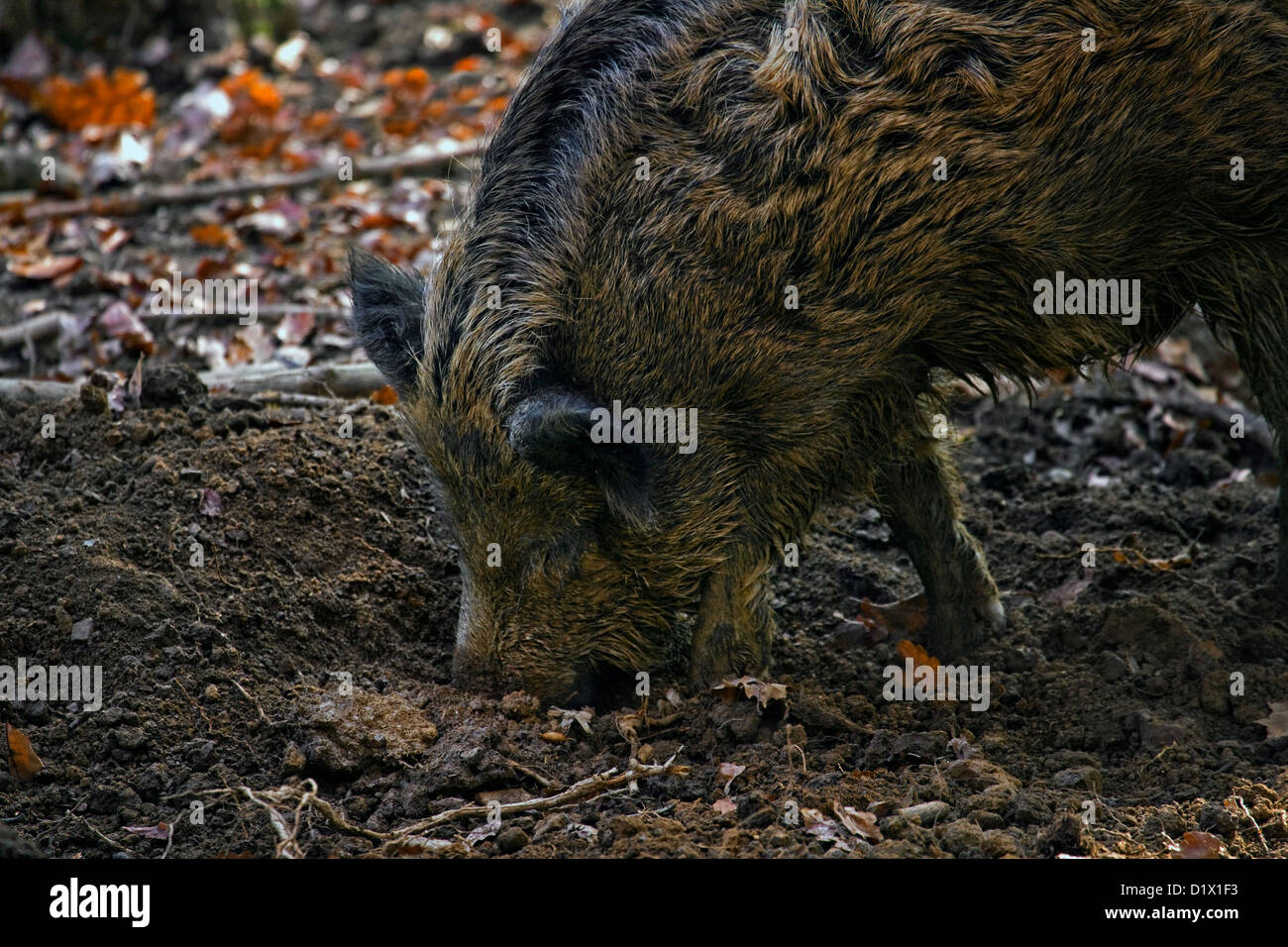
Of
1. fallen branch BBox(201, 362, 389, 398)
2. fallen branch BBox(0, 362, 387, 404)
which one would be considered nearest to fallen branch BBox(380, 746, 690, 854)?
fallen branch BBox(0, 362, 387, 404)

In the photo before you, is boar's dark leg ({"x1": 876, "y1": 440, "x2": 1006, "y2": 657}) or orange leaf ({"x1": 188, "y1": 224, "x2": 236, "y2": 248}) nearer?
boar's dark leg ({"x1": 876, "y1": 440, "x2": 1006, "y2": 657})

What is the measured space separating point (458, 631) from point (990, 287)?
2.11 meters

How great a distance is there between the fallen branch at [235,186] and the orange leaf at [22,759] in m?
4.81

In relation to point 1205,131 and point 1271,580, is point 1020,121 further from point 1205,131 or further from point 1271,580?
point 1271,580

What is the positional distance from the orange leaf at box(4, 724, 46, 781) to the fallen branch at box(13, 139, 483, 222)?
4806 mm

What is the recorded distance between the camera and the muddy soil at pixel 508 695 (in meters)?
3.70

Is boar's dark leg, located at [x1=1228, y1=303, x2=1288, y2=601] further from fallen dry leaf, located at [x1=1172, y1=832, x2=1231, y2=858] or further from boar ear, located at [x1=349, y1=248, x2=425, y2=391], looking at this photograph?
boar ear, located at [x1=349, y1=248, x2=425, y2=391]

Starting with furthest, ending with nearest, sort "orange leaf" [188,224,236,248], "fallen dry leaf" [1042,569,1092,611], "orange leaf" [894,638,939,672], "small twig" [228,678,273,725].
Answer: "orange leaf" [188,224,236,248]
"fallen dry leaf" [1042,569,1092,611]
"orange leaf" [894,638,939,672]
"small twig" [228,678,273,725]

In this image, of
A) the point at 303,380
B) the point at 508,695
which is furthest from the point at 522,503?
the point at 303,380

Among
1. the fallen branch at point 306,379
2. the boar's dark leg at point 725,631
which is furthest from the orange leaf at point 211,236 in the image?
the boar's dark leg at point 725,631

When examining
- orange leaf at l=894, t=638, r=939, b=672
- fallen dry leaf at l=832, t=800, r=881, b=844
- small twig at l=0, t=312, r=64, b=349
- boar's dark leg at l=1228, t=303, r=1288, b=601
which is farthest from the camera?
small twig at l=0, t=312, r=64, b=349

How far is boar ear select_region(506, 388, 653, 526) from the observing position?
4059 mm

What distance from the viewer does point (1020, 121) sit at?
408cm

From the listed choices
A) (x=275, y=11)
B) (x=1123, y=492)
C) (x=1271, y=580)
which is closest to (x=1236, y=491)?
(x=1123, y=492)
